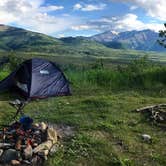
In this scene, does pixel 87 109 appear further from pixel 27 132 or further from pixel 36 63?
pixel 36 63

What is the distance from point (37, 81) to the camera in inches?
616

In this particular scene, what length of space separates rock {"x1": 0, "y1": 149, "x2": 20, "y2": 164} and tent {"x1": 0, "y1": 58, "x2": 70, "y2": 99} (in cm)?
685

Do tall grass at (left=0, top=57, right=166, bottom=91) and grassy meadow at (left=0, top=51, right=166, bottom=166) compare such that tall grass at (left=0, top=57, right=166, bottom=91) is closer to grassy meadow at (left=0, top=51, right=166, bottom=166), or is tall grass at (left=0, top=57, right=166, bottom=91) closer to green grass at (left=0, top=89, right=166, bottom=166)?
grassy meadow at (left=0, top=51, right=166, bottom=166)

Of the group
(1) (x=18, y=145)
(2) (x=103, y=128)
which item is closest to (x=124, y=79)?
(2) (x=103, y=128)

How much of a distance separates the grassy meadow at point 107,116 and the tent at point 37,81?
2.11 feet

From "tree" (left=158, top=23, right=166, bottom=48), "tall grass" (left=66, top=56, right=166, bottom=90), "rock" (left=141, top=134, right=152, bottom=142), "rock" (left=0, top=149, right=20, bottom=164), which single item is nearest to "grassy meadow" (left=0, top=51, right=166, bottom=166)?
"tall grass" (left=66, top=56, right=166, bottom=90)

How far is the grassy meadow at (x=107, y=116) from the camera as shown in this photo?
27.3 feet

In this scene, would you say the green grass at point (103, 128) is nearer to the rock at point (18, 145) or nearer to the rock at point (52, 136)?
the rock at point (52, 136)

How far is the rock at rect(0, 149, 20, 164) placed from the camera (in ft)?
26.3

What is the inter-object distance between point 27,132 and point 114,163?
2.43m

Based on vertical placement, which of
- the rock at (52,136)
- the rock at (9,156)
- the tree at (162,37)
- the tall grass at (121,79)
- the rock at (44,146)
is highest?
the tree at (162,37)

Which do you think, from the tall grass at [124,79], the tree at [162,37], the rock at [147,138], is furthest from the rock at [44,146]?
the tree at [162,37]

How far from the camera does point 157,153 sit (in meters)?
8.61

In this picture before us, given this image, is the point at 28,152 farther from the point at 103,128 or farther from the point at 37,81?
the point at 37,81
